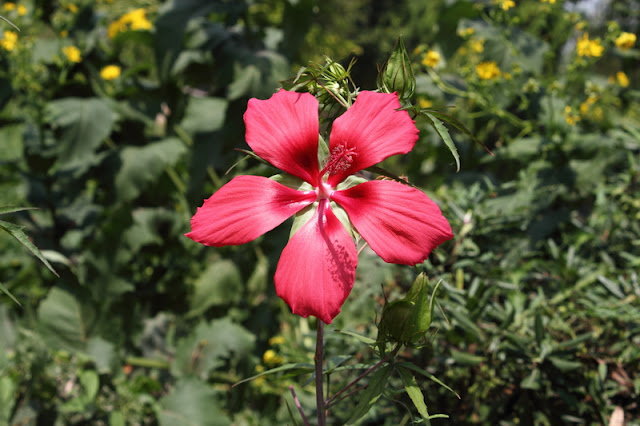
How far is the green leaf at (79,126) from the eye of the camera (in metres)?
1.49

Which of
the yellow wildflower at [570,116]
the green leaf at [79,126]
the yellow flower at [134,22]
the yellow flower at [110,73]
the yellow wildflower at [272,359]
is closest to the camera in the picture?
the yellow wildflower at [570,116]

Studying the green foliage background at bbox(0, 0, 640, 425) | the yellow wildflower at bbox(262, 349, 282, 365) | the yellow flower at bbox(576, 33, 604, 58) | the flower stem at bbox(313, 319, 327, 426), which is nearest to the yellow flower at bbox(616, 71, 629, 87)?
the green foliage background at bbox(0, 0, 640, 425)

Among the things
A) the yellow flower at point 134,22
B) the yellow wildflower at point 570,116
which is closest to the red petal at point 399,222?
the yellow wildflower at point 570,116

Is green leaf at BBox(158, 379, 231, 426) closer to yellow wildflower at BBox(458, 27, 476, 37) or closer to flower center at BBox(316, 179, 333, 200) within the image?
flower center at BBox(316, 179, 333, 200)

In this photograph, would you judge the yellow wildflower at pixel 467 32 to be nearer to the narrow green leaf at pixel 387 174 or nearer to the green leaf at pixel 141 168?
the green leaf at pixel 141 168

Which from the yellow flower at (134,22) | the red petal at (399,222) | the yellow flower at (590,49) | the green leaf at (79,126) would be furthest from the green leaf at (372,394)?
the yellow flower at (134,22)

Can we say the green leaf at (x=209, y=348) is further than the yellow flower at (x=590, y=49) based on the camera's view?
Yes

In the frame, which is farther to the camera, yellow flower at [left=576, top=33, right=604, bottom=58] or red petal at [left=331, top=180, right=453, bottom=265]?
yellow flower at [left=576, top=33, right=604, bottom=58]

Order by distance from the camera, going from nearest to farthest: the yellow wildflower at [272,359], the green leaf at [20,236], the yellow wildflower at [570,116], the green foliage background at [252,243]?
the green leaf at [20,236] → the green foliage background at [252,243] → the yellow wildflower at [570,116] → the yellow wildflower at [272,359]

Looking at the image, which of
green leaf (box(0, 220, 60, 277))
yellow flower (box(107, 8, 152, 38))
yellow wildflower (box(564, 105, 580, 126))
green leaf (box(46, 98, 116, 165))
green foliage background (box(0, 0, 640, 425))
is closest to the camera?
green leaf (box(0, 220, 60, 277))

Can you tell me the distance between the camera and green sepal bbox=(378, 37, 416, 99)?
455 mm

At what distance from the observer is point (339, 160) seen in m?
0.47

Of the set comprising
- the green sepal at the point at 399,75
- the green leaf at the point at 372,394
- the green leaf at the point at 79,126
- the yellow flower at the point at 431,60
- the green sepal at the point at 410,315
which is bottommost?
the green leaf at the point at 79,126

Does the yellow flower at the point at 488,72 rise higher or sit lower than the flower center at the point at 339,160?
lower
